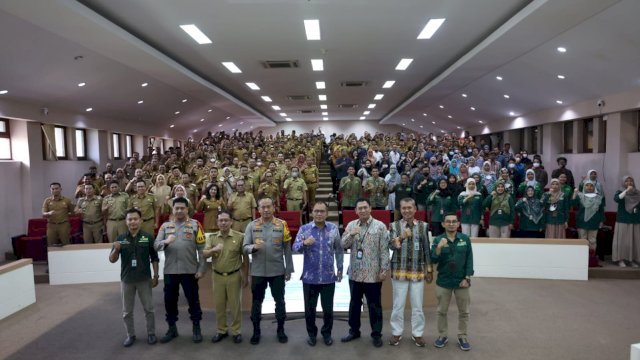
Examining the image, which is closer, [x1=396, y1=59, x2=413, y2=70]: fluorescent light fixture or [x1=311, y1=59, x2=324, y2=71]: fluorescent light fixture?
[x1=311, y1=59, x2=324, y2=71]: fluorescent light fixture

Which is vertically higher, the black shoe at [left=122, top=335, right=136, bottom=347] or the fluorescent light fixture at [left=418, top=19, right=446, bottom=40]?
the fluorescent light fixture at [left=418, top=19, right=446, bottom=40]

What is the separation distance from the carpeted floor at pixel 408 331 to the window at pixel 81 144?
30.2 ft

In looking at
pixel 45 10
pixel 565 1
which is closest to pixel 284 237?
pixel 45 10

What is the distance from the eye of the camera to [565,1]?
274 inches

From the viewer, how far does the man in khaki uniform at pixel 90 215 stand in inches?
341

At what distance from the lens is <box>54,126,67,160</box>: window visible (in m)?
13.8

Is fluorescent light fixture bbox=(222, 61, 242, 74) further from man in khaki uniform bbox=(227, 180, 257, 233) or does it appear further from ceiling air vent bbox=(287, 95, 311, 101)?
ceiling air vent bbox=(287, 95, 311, 101)

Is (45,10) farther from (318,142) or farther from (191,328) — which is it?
(318,142)

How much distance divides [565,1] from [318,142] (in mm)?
13225

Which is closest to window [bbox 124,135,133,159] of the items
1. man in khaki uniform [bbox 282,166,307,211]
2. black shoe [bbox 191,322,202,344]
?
man in khaki uniform [bbox 282,166,307,211]

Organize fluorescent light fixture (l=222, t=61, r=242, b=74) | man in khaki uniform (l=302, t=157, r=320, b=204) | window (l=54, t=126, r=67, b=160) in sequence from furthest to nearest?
window (l=54, t=126, r=67, b=160), fluorescent light fixture (l=222, t=61, r=242, b=74), man in khaki uniform (l=302, t=157, r=320, b=204)

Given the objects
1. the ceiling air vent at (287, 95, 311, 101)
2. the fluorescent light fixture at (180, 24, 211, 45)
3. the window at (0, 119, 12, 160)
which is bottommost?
the window at (0, 119, 12, 160)

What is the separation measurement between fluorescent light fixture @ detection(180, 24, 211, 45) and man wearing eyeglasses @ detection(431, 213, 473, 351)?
6.99m

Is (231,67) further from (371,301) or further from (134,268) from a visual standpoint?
(371,301)
